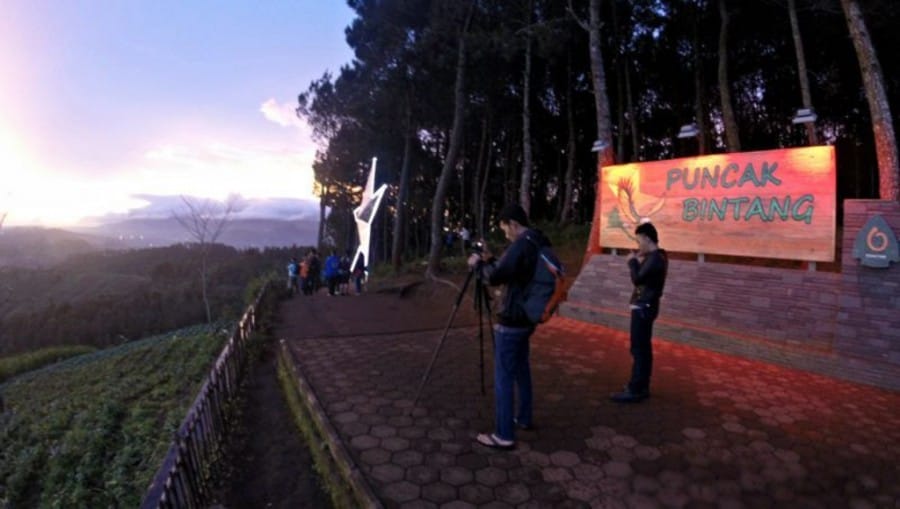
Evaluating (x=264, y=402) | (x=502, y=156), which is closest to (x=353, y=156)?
(x=502, y=156)

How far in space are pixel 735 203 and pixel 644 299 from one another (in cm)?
397

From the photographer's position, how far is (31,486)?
7.07 m

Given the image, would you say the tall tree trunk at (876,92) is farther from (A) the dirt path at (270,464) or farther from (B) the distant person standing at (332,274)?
(B) the distant person standing at (332,274)

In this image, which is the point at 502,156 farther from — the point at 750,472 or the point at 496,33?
the point at 750,472

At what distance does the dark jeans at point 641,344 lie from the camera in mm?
4613

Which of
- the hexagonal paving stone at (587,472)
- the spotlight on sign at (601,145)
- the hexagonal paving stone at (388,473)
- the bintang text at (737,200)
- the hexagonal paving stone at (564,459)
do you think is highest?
the spotlight on sign at (601,145)

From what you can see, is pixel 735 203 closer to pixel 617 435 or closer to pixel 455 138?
pixel 617 435

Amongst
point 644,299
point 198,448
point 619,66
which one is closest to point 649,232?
point 644,299

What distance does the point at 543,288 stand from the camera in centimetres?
365

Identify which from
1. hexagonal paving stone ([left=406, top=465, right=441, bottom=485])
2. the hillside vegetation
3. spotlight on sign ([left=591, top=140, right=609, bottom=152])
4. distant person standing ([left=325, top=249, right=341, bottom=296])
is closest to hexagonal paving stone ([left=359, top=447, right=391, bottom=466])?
hexagonal paving stone ([left=406, top=465, right=441, bottom=485])

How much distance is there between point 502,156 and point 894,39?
1719 centimetres

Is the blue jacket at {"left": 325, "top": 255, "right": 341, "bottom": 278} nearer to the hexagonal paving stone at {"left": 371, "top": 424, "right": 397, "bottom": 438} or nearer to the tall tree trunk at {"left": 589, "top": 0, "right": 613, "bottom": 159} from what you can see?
the tall tree trunk at {"left": 589, "top": 0, "right": 613, "bottom": 159}

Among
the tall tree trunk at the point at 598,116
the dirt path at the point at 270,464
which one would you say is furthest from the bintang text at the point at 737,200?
the dirt path at the point at 270,464

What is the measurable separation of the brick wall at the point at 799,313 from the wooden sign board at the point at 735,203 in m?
0.34
